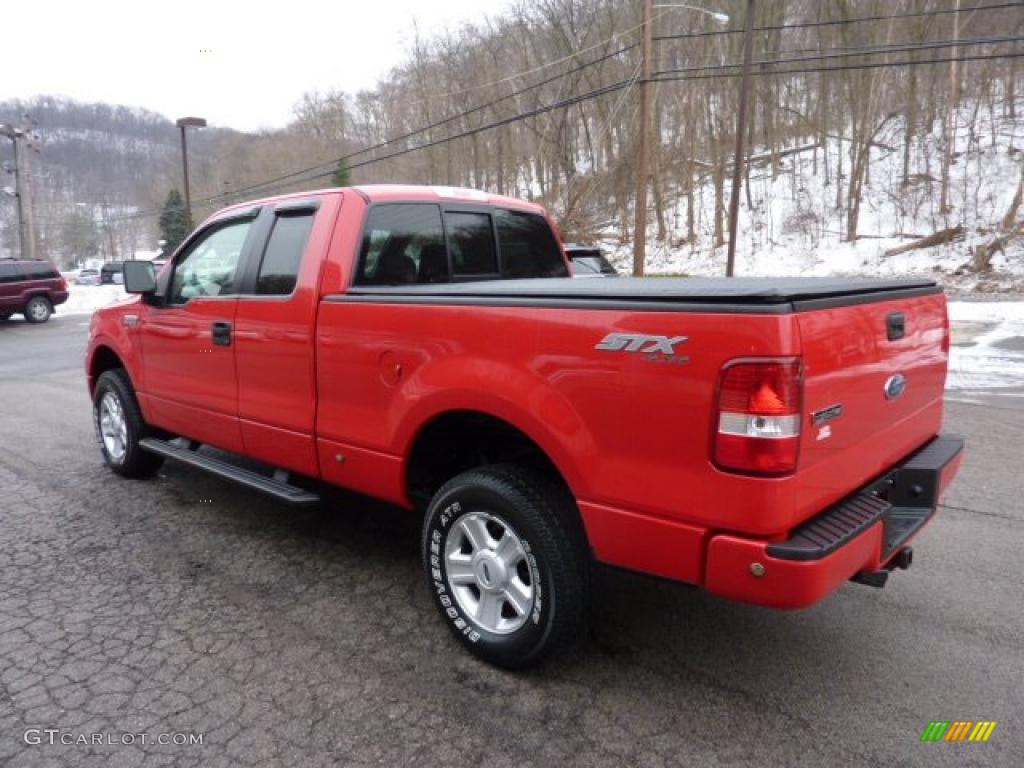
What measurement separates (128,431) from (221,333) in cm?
168

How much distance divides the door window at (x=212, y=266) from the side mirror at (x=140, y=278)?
152 mm

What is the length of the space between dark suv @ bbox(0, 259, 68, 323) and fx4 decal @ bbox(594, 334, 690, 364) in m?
23.7

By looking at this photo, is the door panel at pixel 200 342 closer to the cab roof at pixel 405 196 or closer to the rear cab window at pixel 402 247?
the cab roof at pixel 405 196

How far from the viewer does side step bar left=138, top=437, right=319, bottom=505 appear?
11.9 feet

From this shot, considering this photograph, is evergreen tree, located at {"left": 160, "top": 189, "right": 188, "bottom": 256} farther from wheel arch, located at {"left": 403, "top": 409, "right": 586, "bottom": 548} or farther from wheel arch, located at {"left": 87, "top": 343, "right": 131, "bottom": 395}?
wheel arch, located at {"left": 403, "top": 409, "right": 586, "bottom": 548}

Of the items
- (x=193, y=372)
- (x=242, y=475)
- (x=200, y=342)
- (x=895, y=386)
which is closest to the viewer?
(x=895, y=386)

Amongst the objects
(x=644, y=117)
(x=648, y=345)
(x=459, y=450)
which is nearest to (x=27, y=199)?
(x=644, y=117)

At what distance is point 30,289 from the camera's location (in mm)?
21219

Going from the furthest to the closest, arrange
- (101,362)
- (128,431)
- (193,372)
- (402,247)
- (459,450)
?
(101,362) < (128,431) < (193,372) < (402,247) < (459,450)

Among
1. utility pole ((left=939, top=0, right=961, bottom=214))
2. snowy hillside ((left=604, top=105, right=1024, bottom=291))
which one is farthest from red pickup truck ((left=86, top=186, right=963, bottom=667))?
utility pole ((left=939, top=0, right=961, bottom=214))

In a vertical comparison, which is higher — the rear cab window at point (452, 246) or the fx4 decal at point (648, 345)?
the rear cab window at point (452, 246)

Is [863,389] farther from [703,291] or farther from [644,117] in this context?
[644,117]

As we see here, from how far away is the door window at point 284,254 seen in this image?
146 inches

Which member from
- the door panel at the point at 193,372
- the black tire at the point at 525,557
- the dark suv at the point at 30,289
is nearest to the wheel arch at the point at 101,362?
the door panel at the point at 193,372
